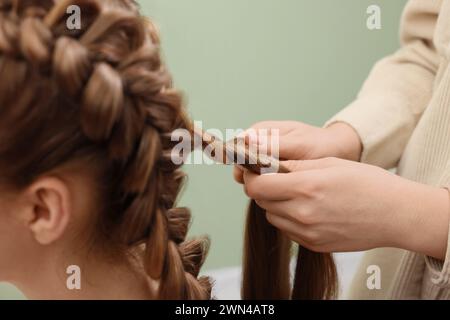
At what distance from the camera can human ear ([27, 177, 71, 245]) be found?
61cm

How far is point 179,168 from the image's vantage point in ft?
2.31

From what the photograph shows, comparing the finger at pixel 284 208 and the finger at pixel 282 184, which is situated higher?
the finger at pixel 282 184

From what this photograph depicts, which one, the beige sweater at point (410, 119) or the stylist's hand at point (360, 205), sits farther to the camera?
the beige sweater at point (410, 119)

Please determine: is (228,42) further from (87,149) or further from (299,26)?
(87,149)

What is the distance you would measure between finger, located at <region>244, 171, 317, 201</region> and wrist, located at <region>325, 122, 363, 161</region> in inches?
8.1

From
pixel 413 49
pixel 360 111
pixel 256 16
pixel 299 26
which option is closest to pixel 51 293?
pixel 360 111

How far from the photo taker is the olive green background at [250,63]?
1.64 m

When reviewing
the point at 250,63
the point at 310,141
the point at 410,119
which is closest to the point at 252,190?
the point at 310,141

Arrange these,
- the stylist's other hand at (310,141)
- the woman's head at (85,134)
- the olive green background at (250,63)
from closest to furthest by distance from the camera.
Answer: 1. the woman's head at (85,134)
2. the stylist's other hand at (310,141)
3. the olive green background at (250,63)

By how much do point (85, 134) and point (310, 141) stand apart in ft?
1.21

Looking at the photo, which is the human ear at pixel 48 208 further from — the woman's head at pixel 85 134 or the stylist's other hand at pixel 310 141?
the stylist's other hand at pixel 310 141

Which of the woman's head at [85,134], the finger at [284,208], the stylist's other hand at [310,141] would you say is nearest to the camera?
the woman's head at [85,134]

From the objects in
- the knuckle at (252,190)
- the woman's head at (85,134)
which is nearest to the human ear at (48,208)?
the woman's head at (85,134)

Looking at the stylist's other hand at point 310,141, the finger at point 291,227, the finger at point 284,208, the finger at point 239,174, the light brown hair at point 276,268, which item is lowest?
the light brown hair at point 276,268
